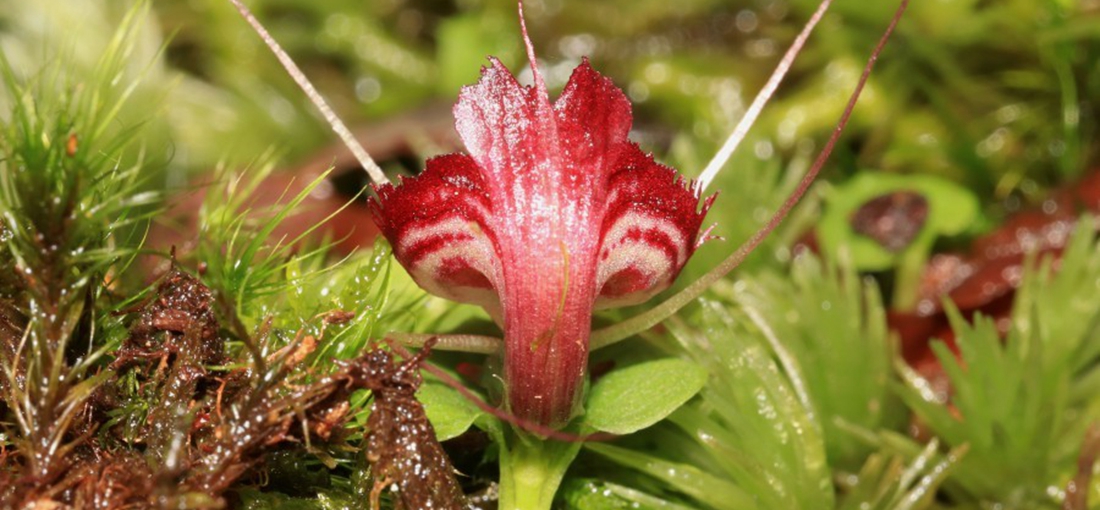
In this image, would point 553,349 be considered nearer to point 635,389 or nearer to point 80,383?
point 635,389

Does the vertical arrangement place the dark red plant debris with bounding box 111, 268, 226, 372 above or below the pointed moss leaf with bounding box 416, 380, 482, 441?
above

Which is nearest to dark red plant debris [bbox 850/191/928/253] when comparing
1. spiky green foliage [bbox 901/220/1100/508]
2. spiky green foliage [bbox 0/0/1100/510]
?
spiky green foliage [bbox 0/0/1100/510]

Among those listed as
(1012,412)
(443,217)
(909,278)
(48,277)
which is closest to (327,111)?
(443,217)

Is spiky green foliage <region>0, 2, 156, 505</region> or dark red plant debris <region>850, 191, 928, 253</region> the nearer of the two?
spiky green foliage <region>0, 2, 156, 505</region>

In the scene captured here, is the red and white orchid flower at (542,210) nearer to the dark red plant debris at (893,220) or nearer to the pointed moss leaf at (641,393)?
the pointed moss leaf at (641,393)

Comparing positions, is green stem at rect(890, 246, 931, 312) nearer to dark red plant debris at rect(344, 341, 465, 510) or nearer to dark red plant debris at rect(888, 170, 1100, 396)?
dark red plant debris at rect(888, 170, 1100, 396)

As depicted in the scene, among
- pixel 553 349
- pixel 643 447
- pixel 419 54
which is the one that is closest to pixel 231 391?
pixel 553 349

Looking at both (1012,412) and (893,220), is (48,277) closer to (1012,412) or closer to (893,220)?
(1012,412)
